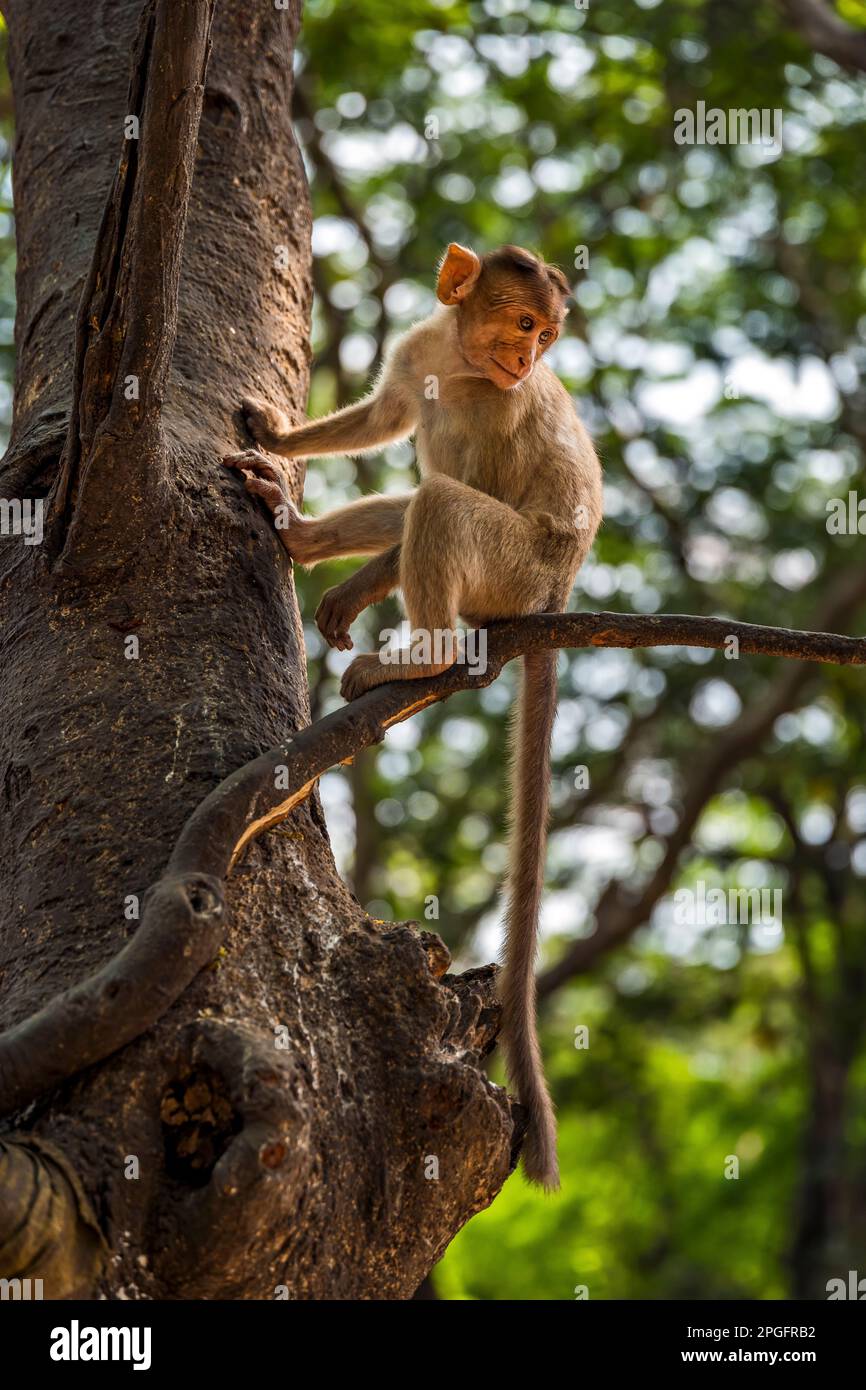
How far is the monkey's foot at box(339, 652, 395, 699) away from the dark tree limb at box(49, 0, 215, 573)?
3.19ft

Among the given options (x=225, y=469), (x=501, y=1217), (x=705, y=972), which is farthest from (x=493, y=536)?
(x=501, y=1217)

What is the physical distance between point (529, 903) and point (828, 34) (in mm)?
5606

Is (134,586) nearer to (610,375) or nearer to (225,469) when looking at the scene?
(225,469)

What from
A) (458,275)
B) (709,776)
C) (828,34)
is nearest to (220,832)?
(458,275)

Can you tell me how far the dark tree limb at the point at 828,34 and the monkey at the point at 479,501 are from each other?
144 inches

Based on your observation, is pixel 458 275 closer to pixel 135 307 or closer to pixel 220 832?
pixel 135 307

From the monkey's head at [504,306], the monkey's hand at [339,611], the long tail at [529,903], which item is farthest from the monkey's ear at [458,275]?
the long tail at [529,903]

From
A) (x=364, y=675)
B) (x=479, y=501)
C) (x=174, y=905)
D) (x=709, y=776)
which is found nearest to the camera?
(x=174, y=905)

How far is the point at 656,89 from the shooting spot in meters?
9.74

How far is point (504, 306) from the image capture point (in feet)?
16.1

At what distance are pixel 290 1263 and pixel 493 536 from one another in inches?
91.5

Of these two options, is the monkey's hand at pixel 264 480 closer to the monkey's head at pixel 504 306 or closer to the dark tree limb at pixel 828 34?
the monkey's head at pixel 504 306
